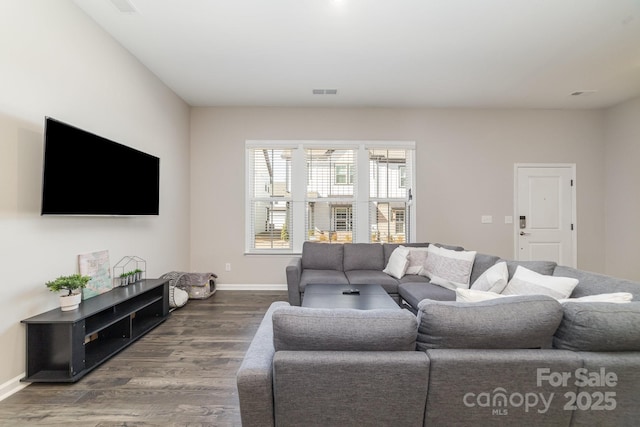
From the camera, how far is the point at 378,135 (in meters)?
4.59

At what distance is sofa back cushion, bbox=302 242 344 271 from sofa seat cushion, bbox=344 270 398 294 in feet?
1.13

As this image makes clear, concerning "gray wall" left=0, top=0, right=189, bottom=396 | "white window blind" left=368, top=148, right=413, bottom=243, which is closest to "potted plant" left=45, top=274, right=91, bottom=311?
"gray wall" left=0, top=0, right=189, bottom=396

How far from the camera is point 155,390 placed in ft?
6.35

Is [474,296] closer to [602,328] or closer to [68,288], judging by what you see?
[602,328]

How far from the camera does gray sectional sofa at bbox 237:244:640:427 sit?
1120 millimetres

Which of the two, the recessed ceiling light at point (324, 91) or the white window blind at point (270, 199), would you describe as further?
the white window blind at point (270, 199)

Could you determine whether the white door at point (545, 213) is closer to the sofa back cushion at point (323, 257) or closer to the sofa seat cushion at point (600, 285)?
the sofa seat cushion at point (600, 285)

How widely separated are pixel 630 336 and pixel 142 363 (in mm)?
3037

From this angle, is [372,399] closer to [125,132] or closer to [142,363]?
[142,363]

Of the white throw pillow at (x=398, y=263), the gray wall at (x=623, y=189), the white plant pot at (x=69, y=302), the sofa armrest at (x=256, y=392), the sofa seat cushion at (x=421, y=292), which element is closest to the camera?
the sofa armrest at (x=256, y=392)

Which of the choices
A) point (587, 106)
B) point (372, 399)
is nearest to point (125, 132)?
point (372, 399)

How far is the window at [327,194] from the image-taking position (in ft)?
15.1

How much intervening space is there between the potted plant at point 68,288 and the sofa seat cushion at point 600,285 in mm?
3613

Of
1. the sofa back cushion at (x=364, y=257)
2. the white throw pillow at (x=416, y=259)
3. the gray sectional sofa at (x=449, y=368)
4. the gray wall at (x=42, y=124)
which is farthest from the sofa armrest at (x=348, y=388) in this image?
the sofa back cushion at (x=364, y=257)
